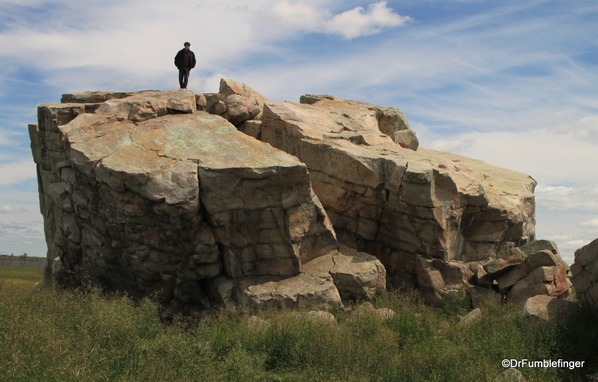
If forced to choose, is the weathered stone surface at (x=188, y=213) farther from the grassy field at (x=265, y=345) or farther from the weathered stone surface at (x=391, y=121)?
the weathered stone surface at (x=391, y=121)

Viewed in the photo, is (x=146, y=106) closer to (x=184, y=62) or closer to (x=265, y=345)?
(x=184, y=62)

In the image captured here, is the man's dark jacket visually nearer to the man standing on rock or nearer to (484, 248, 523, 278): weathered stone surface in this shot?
the man standing on rock

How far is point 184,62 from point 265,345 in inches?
394

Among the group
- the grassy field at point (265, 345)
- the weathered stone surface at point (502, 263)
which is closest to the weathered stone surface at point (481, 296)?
the weathered stone surface at point (502, 263)

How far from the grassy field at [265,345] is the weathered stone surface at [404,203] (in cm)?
226

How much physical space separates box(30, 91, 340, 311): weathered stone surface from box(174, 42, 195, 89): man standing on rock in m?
4.10

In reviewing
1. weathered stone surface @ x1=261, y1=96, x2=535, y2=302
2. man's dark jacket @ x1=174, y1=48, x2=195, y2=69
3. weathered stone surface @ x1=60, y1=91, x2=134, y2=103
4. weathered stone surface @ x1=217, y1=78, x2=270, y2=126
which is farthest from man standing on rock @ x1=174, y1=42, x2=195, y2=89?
weathered stone surface @ x1=261, y1=96, x2=535, y2=302

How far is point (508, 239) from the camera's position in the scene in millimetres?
13547

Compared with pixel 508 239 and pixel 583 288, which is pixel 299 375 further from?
pixel 508 239

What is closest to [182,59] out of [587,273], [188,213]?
[188,213]

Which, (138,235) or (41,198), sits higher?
(41,198)

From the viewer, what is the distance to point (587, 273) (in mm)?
9844

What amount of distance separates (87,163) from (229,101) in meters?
4.77

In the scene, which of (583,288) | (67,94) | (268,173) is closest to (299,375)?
(268,173)
